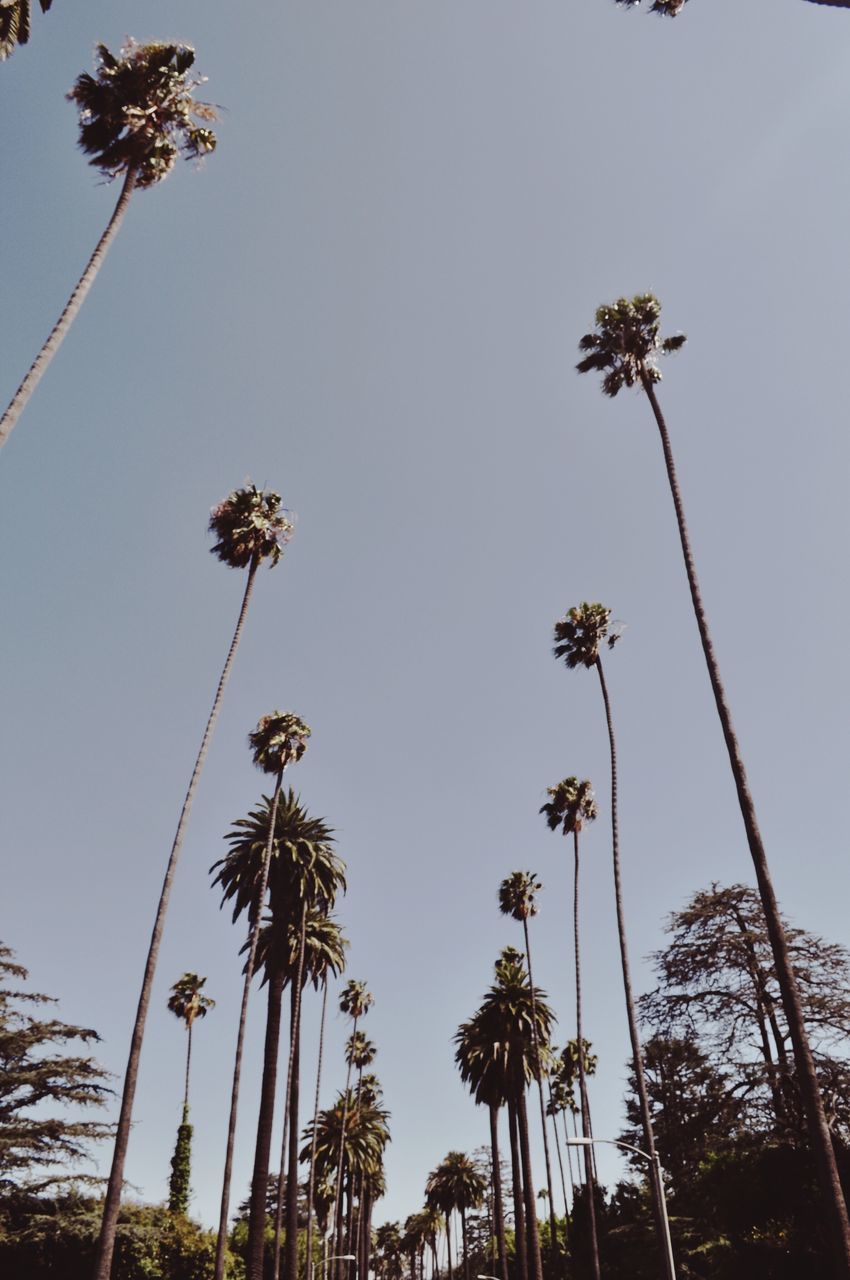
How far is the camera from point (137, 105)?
19.3m

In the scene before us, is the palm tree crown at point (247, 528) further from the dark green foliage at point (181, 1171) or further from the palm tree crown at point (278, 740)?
the dark green foliage at point (181, 1171)

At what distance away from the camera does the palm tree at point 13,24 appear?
12.9 m

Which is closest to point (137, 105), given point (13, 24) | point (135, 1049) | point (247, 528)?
point (13, 24)

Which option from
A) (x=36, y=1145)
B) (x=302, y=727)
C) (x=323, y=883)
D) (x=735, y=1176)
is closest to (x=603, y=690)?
(x=302, y=727)

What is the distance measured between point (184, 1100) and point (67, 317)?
7254cm

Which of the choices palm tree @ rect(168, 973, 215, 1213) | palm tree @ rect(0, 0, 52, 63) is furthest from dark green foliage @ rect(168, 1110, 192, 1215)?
palm tree @ rect(0, 0, 52, 63)

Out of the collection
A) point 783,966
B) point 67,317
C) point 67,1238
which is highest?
point 67,317

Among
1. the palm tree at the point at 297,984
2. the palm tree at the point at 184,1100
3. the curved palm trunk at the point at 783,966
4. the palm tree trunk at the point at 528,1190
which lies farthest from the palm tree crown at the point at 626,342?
the palm tree at the point at 184,1100

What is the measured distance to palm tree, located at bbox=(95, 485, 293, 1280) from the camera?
61.7ft

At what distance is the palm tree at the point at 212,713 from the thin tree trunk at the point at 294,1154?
67.3 ft

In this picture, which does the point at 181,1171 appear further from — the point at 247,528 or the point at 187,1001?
the point at 247,528

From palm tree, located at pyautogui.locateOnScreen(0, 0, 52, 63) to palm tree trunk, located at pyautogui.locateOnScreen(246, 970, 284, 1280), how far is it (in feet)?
121

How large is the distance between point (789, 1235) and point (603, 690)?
2192cm

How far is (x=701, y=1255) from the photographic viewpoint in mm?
36375
